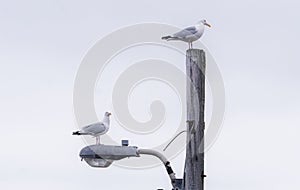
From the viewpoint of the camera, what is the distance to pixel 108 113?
9.03 metres

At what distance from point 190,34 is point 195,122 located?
2.47 meters

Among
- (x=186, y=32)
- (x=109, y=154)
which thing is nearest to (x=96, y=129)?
(x=109, y=154)

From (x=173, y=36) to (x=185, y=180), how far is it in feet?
9.40

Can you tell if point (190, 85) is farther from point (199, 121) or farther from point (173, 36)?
point (173, 36)

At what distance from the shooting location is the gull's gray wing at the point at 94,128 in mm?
8390

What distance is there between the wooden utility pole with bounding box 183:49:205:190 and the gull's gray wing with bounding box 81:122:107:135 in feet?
5.39

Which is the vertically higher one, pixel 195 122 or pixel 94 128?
pixel 94 128

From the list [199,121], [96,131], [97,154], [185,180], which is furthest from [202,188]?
[96,131]

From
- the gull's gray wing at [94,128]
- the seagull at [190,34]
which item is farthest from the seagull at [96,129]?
the seagull at [190,34]

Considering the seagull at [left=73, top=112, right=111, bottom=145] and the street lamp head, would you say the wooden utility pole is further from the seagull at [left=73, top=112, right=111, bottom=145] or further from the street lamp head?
the seagull at [left=73, top=112, right=111, bottom=145]

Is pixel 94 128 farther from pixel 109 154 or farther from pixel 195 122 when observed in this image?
pixel 195 122

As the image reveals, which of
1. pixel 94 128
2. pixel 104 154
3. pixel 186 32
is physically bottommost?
pixel 104 154

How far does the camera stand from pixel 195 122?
7.16m

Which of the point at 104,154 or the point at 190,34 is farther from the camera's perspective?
the point at 190,34
